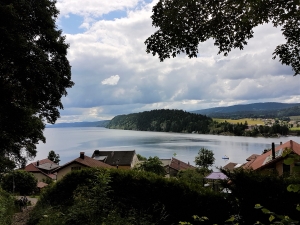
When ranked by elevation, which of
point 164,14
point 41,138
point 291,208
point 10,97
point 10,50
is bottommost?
point 291,208

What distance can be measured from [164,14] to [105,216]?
635cm

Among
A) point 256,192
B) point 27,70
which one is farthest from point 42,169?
point 256,192

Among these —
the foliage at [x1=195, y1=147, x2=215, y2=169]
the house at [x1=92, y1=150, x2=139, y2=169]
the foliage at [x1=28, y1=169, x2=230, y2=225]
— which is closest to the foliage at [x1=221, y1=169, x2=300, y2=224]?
the foliage at [x1=28, y1=169, x2=230, y2=225]

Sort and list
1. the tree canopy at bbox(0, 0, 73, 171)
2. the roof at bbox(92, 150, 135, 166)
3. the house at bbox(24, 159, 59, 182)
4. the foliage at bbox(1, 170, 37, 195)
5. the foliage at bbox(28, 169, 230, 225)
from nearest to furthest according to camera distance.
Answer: the foliage at bbox(28, 169, 230, 225) → the tree canopy at bbox(0, 0, 73, 171) → the foliage at bbox(1, 170, 37, 195) → the house at bbox(24, 159, 59, 182) → the roof at bbox(92, 150, 135, 166)

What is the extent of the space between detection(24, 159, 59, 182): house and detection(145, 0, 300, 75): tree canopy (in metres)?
47.8

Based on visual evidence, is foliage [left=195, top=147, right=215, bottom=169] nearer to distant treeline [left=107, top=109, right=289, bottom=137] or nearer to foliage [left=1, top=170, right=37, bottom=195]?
foliage [left=1, top=170, right=37, bottom=195]

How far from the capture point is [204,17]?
4.08 metres

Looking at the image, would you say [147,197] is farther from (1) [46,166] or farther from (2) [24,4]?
(1) [46,166]

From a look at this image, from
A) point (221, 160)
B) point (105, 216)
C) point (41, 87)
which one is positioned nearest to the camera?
point (105, 216)

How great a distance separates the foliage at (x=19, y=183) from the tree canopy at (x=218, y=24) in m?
33.9

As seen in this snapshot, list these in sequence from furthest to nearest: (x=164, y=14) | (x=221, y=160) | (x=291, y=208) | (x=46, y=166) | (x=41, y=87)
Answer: (x=221, y=160) → (x=46, y=166) → (x=41, y=87) → (x=291, y=208) → (x=164, y=14)

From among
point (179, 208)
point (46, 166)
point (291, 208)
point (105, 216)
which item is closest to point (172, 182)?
point (179, 208)

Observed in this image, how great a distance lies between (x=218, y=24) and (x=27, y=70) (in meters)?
8.81

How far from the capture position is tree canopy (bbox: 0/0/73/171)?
9.97m
